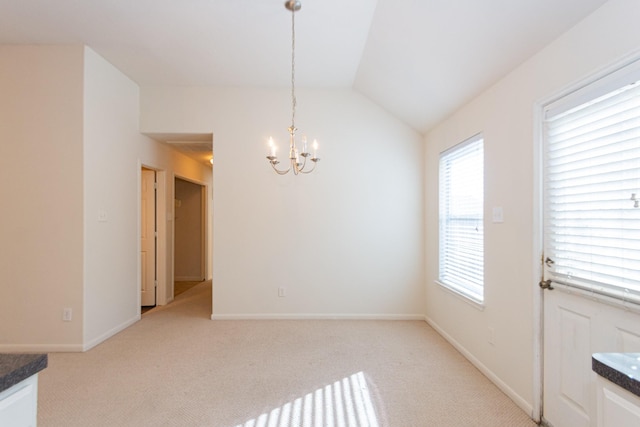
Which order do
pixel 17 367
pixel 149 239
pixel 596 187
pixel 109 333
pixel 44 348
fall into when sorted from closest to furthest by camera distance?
pixel 17 367
pixel 596 187
pixel 44 348
pixel 109 333
pixel 149 239

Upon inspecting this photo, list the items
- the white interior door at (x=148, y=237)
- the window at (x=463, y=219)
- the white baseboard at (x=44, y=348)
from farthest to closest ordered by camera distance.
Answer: the white interior door at (x=148, y=237) → the white baseboard at (x=44, y=348) → the window at (x=463, y=219)

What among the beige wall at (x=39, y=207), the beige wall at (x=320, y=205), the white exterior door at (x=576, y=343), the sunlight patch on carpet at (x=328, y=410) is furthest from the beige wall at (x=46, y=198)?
the white exterior door at (x=576, y=343)

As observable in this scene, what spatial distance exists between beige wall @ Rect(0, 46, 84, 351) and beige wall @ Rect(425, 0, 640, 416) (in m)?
3.76

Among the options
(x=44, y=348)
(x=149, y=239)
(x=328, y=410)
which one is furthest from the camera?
(x=149, y=239)

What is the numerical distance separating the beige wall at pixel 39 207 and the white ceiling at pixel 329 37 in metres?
0.53

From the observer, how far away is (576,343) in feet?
5.67

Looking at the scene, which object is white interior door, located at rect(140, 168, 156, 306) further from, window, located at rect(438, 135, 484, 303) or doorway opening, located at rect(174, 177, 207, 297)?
window, located at rect(438, 135, 484, 303)

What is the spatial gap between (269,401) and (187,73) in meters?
3.50

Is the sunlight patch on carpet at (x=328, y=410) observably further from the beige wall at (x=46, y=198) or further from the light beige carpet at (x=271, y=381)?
the beige wall at (x=46, y=198)

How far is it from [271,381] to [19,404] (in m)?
1.88

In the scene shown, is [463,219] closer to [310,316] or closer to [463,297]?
[463,297]

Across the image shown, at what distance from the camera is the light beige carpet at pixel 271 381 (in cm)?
201

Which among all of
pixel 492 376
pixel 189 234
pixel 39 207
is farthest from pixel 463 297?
pixel 189 234

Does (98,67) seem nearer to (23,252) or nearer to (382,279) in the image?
(23,252)
